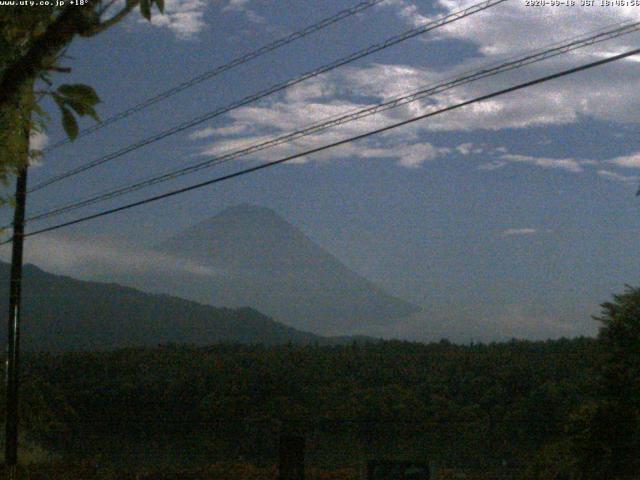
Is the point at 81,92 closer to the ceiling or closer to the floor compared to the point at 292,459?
closer to the ceiling

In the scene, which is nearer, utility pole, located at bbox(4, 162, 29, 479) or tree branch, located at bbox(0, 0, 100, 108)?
tree branch, located at bbox(0, 0, 100, 108)

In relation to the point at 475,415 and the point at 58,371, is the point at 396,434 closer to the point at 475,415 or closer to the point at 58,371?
the point at 475,415

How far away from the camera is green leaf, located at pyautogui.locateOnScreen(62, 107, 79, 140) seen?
5629mm

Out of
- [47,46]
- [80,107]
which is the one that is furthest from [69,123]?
[47,46]

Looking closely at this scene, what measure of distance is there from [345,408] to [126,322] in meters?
76.3

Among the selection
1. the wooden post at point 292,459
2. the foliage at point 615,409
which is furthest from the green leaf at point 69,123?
the foliage at point 615,409

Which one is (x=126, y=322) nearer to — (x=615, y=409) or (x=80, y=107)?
(x=615, y=409)

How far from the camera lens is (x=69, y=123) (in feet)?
18.5

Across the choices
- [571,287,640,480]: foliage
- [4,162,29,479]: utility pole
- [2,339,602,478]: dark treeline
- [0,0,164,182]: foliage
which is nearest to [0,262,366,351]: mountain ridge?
[2,339,602,478]: dark treeline

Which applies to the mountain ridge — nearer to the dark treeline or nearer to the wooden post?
the dark treeline

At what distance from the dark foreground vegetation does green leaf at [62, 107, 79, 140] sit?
31.0ft

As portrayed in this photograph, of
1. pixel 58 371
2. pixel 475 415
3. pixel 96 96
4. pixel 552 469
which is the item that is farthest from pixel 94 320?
pixel 96 96

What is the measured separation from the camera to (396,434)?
2086 centimetres

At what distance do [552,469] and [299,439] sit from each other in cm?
602
